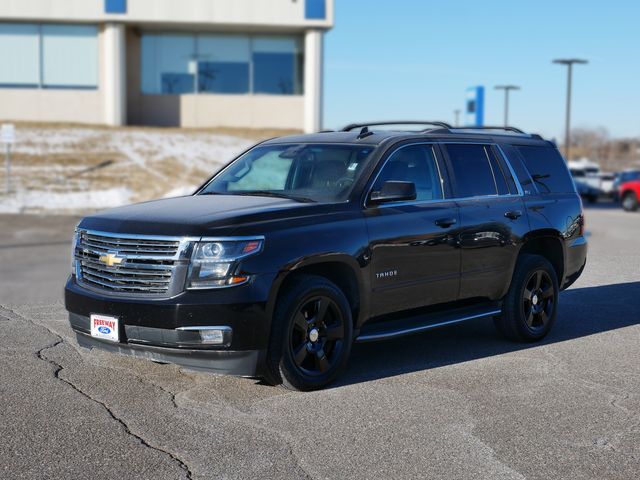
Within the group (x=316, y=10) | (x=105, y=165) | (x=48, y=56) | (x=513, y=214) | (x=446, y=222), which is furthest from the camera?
(x=316, y=10)

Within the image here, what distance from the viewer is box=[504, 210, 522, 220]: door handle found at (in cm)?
796

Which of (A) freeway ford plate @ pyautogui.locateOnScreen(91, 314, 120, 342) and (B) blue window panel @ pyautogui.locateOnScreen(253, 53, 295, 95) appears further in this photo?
(B) blue window panel @ pyautogui.locateOnScreen(253, 53, 295, 95)

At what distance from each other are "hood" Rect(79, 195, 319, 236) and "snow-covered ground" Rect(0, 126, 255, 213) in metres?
20.3

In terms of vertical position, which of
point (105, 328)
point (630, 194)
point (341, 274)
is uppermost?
point (341, 274)

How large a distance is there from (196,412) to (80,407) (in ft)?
2.52

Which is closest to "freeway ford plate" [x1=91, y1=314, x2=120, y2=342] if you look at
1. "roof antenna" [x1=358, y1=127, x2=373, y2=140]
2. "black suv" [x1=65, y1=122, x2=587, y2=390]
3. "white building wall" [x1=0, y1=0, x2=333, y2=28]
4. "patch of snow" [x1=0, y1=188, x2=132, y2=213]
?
"black suv" [x1=65, y1=122, x2=587, y2=390]

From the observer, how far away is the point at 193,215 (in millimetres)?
6207

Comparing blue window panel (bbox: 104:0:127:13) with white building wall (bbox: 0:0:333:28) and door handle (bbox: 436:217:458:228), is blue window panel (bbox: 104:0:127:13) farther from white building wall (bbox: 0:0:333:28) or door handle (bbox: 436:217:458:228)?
door handle (bbox: 436:217:458:228)

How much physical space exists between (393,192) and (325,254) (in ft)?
2.54

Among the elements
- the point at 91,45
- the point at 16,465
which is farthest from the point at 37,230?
the point at 91,45

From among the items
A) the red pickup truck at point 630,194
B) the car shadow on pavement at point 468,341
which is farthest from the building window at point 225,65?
the car shadow on pavement at point 468,341

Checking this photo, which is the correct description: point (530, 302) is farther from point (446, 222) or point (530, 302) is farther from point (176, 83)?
point (176, 83)

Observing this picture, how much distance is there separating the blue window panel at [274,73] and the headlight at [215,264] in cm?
3551

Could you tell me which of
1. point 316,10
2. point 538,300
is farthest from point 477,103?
point 538,300
